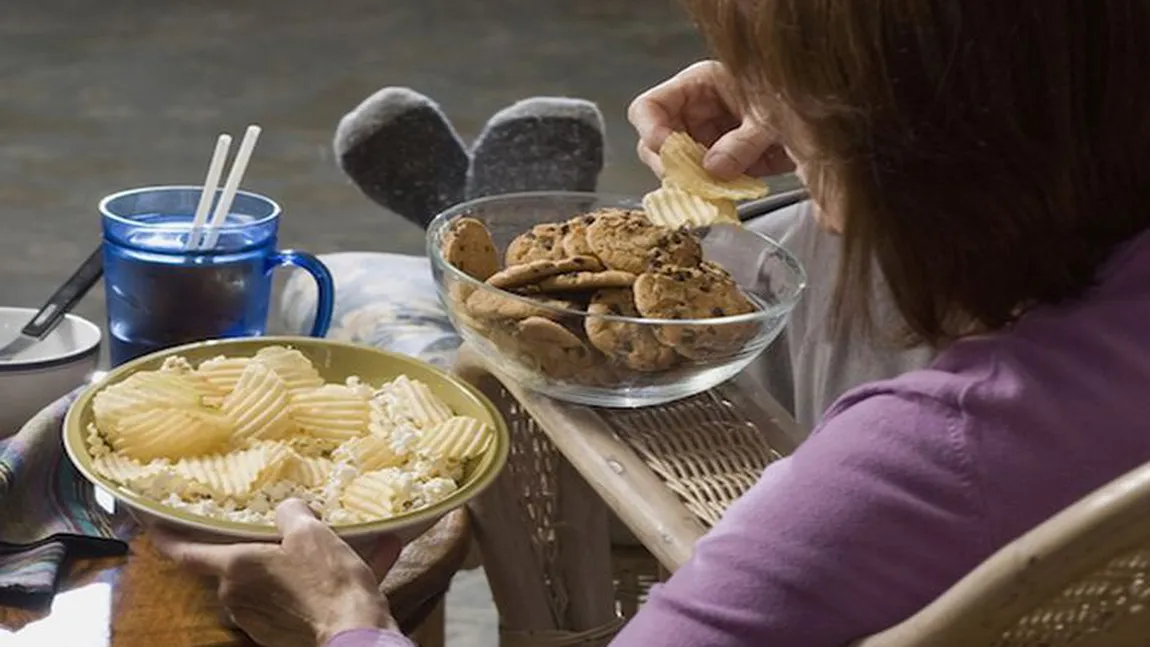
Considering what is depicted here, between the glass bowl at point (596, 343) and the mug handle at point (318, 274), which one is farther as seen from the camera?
the mug handle at point (318, 274)

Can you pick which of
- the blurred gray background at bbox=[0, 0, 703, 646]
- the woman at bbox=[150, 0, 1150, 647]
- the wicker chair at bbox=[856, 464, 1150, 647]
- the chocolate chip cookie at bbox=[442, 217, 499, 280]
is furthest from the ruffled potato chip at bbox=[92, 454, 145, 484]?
the blurred gray background at bbox=[0, 0, 703, 646]

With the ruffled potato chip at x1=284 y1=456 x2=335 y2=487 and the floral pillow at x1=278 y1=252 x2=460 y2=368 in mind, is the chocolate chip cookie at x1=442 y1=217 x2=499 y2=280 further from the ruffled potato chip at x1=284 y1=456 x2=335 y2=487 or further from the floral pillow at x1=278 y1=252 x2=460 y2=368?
the floral pillow at x1=278 y1=252 x2=460 y2=368

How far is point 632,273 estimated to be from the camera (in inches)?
34.0

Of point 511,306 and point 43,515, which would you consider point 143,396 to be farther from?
point 511,306

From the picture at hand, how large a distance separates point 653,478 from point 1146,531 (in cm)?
34

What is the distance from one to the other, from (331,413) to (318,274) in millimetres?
192

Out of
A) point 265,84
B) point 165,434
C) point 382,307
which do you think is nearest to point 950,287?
point 165,434

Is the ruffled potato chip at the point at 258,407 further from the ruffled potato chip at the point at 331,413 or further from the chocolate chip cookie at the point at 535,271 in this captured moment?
the chocolate chip cookie at the point at 535,271

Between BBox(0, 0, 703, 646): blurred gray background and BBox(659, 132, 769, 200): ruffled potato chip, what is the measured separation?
1.67 metres

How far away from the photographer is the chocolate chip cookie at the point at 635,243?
0.87 meters

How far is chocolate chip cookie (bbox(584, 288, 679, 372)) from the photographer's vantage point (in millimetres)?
823

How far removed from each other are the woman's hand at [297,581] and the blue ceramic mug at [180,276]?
263 millimetres

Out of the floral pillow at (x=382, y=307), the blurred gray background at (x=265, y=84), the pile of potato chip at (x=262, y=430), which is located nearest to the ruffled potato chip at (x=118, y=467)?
the pile of potato chip at (x=262, y=430)

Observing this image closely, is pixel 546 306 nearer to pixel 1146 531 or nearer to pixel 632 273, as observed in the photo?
pixel 632 273
